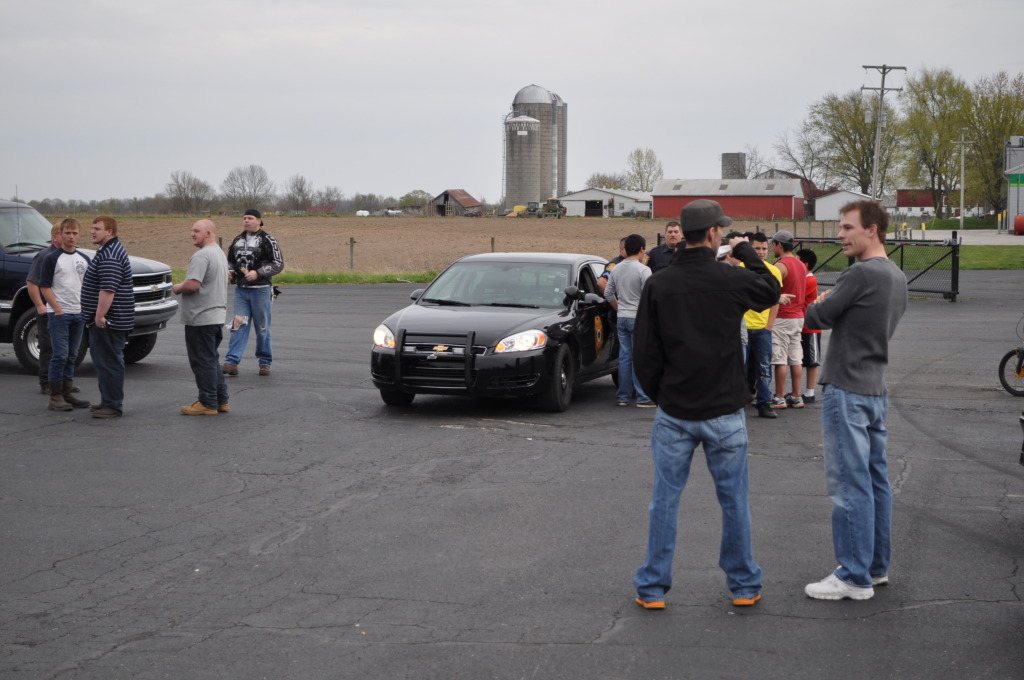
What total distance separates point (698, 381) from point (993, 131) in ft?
328

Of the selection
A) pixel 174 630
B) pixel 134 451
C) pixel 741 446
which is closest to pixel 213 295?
pixel 134 451

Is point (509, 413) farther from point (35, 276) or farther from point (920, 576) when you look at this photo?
point (920, 576)

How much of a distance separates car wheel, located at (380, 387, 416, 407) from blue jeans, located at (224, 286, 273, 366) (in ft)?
9.46

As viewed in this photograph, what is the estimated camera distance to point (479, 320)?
1099 cm

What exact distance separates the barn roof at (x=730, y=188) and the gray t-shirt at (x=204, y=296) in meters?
101

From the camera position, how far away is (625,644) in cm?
486

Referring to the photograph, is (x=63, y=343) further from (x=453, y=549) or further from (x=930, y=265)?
(x=930, y=265)

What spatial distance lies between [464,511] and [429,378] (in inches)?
141

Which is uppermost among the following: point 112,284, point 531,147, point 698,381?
point 531,147

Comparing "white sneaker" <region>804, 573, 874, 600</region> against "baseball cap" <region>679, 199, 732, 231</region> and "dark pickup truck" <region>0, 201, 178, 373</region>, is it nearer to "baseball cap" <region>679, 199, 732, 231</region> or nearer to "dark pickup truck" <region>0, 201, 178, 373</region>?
"baseball cap" <region>679, 199, 732, 231</region>

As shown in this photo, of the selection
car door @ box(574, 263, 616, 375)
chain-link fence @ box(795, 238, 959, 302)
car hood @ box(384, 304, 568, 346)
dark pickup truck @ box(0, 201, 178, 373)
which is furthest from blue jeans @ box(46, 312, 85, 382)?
chain-link fence @ box(795, 238, 959, 302)

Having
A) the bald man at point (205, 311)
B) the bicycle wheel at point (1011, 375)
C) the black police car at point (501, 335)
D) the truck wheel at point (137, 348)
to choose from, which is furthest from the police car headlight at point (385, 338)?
the bicycle wheel at point (1011, 375)

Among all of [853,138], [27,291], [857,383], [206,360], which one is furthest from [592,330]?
[853,138]

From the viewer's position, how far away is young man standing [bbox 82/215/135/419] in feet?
34.3
